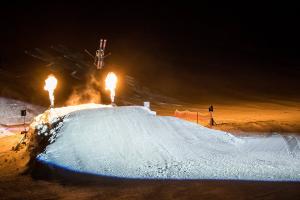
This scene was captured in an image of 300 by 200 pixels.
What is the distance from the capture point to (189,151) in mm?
15156

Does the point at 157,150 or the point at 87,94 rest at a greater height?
the point at 87,94

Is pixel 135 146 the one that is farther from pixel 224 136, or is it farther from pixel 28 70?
pixel 28 70

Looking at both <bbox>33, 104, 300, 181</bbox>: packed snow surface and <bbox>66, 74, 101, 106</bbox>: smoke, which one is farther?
<bbox>66, 74, 101, 106</bbox>: smoke

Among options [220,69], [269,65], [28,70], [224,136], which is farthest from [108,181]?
[269,65]

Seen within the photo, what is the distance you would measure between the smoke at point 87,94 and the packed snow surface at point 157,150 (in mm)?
13735

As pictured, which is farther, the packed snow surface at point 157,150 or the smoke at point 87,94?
the smoke at point 87,94

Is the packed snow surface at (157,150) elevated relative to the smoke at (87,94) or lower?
lower

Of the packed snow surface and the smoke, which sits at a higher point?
the smoke

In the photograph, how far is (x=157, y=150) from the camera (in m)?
15.0

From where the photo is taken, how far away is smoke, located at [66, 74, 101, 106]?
3195 cm

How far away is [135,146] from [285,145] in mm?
5224

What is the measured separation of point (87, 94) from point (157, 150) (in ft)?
62.5

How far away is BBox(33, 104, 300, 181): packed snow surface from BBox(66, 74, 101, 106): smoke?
45.1ft

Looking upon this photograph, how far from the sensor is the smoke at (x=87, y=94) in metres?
32.0
